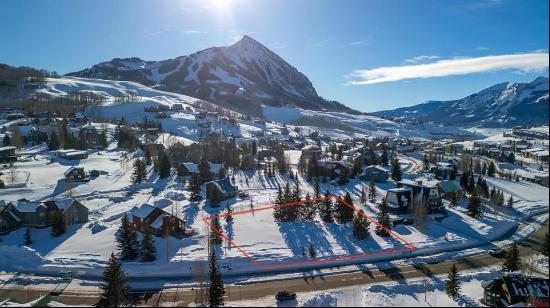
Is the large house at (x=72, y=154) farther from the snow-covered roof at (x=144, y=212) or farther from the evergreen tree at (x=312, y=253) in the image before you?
the evergreen tree at (x=312, y=253)

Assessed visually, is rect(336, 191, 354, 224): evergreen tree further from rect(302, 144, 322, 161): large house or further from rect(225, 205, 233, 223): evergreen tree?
rect(302, 144, 322, 161): large house

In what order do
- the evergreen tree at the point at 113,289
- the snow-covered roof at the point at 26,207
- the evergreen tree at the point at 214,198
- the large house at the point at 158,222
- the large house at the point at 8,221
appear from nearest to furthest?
the evergreen tree at the point at 113,289
the large house at the point at 158,222
the large house at the point at 8,221
the snow-covered roof at the point at 26,207
the evergreen tree at the point at 214,198

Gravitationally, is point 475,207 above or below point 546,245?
below

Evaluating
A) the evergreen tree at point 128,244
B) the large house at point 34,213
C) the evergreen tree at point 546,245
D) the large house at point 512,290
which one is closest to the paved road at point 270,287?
the evergreen tree at point 546,245

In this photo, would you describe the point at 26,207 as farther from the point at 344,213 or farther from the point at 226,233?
the point at 344,213

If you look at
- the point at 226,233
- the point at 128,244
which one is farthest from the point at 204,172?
the point at 128,244

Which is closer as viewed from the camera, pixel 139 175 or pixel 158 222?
pixel 158 222

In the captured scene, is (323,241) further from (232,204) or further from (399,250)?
(232,204)
